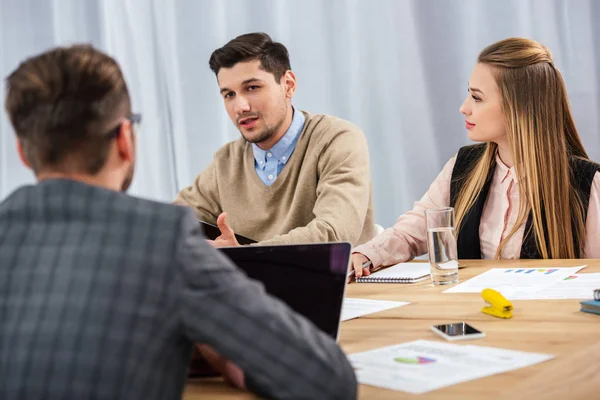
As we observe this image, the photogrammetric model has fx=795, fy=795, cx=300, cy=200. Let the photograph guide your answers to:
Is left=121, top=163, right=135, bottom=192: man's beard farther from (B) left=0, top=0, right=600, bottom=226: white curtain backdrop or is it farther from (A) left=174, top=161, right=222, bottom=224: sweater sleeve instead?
(B) left=0, top=0, right=600, bottom=226: white curtain backdrop

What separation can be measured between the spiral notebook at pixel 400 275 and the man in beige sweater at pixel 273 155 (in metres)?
0.52

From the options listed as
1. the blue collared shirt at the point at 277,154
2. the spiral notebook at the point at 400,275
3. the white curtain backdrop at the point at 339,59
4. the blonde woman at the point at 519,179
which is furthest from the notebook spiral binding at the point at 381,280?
the white curtain backdrop at the point at 339,59

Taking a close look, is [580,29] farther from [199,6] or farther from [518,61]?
[199,6]

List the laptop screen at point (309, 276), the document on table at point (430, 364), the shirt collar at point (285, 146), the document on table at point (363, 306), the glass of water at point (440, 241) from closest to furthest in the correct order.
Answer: the document on table at point (430, 364)
the laptop screen at point (309, 276)
the document on table at point (363, 306)
the glass of water at point (440, 241)
the shirt collar at point (285, 146)

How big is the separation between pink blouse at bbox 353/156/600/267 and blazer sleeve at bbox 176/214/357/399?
123 centimetres

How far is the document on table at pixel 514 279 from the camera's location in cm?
166

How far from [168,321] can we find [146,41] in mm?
3149

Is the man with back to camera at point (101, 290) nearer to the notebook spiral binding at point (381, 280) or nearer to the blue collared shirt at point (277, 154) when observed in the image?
the notebook spiral binding at point (381, 280)

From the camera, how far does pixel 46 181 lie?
0.90 metres

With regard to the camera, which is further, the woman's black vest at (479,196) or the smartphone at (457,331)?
the woman's black vest at (479,196)

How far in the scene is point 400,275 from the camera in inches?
75.0

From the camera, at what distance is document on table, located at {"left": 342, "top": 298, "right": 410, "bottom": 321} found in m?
1.52

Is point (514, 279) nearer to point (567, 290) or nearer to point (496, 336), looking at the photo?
point (567, 290)

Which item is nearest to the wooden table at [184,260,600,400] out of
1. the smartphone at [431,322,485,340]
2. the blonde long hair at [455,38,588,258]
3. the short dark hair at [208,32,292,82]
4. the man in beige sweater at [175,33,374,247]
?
the smartphone at [431,322,485,340]
